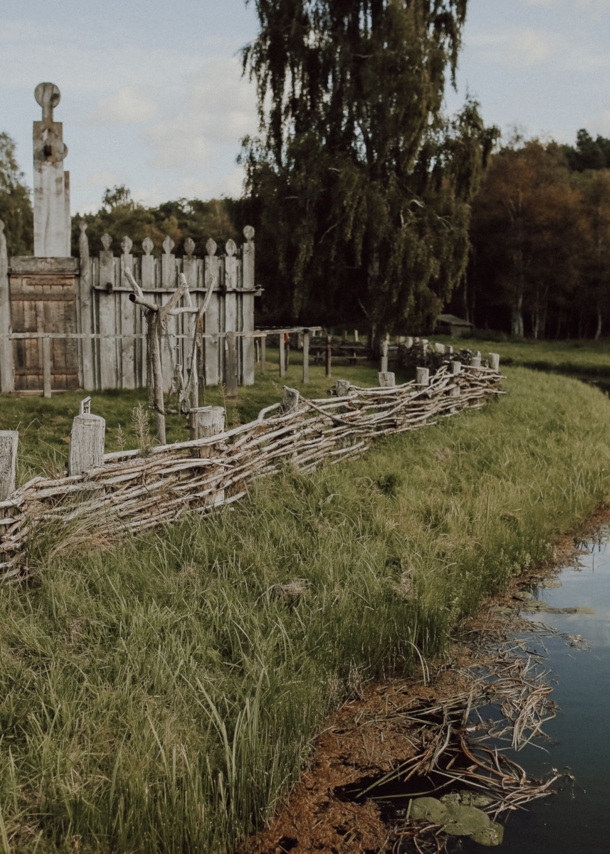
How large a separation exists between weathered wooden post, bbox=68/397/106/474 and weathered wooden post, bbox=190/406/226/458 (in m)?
0.92

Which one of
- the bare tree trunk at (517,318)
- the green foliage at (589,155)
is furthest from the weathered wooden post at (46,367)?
the green foliage at (589,155)

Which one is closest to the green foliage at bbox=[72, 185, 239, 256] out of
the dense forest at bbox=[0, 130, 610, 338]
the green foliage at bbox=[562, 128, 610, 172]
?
the dense forest at bbox=[0, 130, 610, 338]

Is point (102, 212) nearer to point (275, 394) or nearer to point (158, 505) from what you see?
point (275, 394)

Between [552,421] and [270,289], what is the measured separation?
12.8 metres

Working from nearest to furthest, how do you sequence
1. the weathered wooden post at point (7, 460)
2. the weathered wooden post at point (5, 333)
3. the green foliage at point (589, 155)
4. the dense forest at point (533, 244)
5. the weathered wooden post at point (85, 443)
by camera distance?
the weathered wooden post at point (7, 460), the weathered wooden post at point (85, 443), the weathered wooden post at point (5, 333), the dense forest at point (533, 244), the green foliage at point (589, 155)

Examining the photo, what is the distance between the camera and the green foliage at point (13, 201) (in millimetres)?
43031

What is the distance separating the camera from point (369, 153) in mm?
19969

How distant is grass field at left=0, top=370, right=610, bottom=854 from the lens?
2928 mm

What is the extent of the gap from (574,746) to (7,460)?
10.2 feet

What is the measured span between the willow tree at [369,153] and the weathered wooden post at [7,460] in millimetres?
15432

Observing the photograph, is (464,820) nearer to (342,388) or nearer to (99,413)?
(342,388)

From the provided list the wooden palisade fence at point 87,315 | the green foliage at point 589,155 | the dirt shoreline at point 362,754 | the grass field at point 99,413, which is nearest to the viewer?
the dirt shoreline at point 362,754

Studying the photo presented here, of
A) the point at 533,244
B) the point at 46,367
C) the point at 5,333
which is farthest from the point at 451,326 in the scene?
the point at 46,367

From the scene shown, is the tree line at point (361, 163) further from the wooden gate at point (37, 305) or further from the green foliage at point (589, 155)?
the green foliage at point (589, 155)
